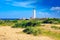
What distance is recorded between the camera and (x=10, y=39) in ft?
57.7

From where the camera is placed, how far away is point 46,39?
18281mm

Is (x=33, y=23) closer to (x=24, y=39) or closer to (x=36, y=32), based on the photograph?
(x=36, y=32)

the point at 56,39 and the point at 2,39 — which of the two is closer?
the point at 2,39

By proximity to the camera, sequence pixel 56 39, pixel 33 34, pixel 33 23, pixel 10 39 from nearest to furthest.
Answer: pixel 10 39 → pixel 56 39 → pixel 33 34 → pixel 33 23

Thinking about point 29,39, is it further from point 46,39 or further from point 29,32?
point 29,32

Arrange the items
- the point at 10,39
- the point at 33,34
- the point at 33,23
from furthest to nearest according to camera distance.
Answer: the point at 33,23 < the point at 33,34 < the point at 10,39

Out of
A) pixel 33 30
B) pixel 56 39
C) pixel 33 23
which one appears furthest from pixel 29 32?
pixel 33 23

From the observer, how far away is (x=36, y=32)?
2173 centimetres

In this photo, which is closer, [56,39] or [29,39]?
[29,39]

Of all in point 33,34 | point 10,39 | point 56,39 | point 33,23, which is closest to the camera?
point 10,39

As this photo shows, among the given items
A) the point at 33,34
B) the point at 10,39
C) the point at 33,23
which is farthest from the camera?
the point at 33,23

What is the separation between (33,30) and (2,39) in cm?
550

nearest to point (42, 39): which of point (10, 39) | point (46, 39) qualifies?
point (46, 39)

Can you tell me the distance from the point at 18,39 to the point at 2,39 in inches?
55.1
